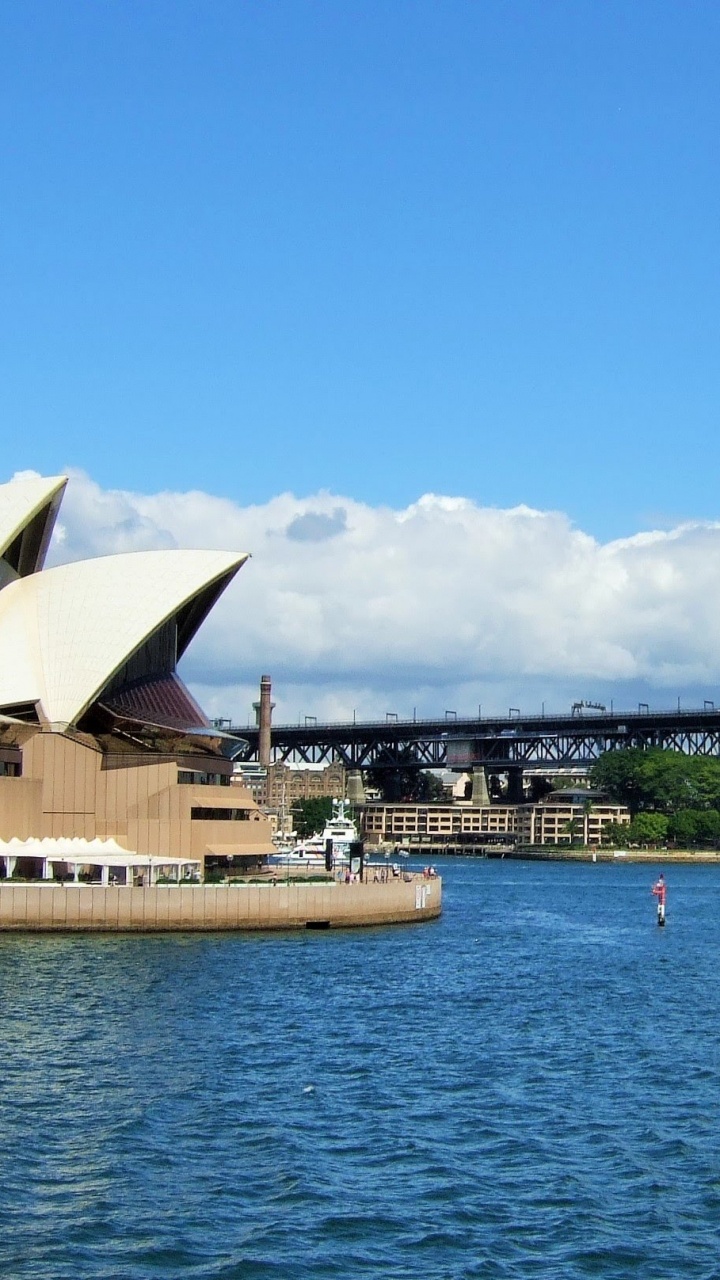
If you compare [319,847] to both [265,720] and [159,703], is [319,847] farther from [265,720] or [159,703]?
[265,720]

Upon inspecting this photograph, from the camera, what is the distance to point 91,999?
33656 millimetres

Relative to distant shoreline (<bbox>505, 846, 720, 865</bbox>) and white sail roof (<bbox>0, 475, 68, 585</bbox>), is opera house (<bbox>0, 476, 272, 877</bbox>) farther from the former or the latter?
distant shoreline (<bbox>505, 846, 720, 865</bbox>)

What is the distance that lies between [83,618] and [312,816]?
94.3 m

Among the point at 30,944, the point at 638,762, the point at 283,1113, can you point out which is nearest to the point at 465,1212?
the point at 283,1113

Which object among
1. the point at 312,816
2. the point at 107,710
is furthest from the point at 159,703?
the point at 312,816

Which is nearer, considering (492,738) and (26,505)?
(26,505)

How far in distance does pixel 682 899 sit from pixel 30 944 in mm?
47541

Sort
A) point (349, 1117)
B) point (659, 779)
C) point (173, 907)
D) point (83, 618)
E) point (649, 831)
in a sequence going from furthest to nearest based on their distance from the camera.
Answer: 1. point (659, 779)
2. point (649, 831)
3. point (83, 618)
4. point (173, 907)
5. point (349, 1117)

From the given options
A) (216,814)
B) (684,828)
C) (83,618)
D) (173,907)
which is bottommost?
(173,907)

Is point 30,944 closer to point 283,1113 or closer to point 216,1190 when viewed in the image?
point 283,1113

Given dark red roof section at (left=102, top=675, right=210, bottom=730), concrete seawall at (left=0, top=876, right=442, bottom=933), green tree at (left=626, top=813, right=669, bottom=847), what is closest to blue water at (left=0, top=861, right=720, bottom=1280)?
concrete seawall at (left=0, top=876, right=442, bottom=933)

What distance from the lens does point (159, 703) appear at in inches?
2530

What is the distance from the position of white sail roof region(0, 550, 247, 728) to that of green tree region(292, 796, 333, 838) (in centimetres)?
8607

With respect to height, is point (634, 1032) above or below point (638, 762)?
below
